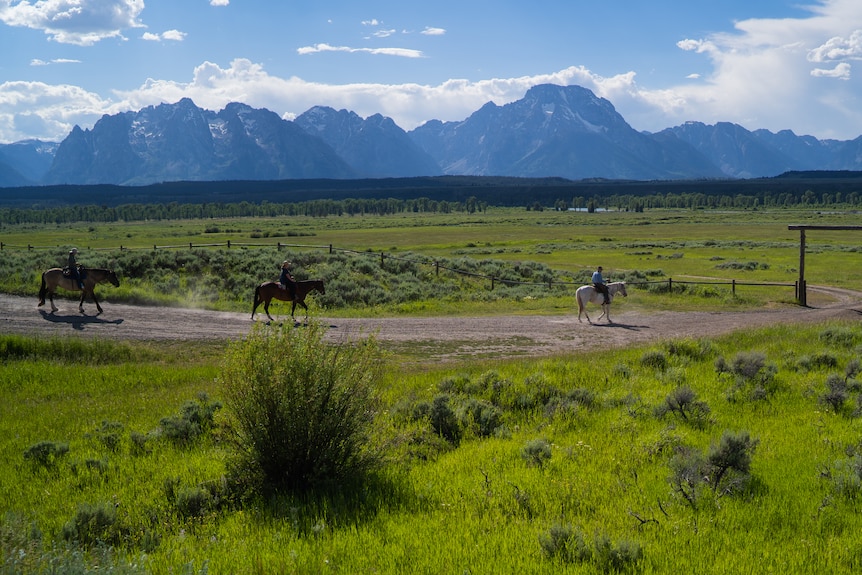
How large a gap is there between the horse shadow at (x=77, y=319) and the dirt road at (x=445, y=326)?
30 mm

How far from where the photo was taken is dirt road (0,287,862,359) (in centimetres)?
2061

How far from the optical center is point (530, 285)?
36.8 m

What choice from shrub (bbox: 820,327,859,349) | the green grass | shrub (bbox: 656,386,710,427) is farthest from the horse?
shrub (bbox: 820,327,859,349)

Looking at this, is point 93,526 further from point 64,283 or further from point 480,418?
point 64,283

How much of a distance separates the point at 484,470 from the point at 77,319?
19794 mm

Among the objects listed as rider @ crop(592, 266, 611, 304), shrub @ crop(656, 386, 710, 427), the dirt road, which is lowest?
the dirt road

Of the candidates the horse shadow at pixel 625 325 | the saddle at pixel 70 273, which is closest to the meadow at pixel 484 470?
the horse shadow at pixel 625 325

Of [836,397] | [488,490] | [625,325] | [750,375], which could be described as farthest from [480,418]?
Answer: [625,325]

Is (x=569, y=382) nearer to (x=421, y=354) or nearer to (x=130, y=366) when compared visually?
(x=421, y=354)

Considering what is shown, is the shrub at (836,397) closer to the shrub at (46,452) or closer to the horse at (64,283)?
the shrub at (46,452)

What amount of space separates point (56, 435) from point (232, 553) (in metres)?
6.94

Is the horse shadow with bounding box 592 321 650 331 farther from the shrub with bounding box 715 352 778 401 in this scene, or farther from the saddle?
the saddle

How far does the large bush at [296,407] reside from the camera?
797 centimetres

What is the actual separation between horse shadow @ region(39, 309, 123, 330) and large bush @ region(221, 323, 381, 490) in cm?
1643
